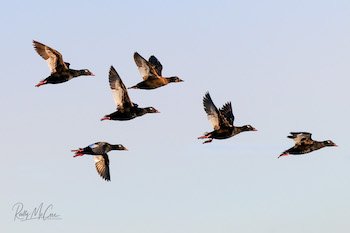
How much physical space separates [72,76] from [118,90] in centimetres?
347

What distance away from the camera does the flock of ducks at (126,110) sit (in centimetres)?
3416

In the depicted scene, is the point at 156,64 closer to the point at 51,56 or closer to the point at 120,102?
the point at 51,56

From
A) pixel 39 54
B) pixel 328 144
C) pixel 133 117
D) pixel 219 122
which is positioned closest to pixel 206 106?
pixel 219 122

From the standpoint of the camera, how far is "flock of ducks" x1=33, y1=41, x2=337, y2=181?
3416cm

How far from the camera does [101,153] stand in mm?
35188

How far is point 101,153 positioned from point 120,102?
2.46 meters

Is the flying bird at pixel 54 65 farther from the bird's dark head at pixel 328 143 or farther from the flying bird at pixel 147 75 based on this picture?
the bird's dark head at pixel 328 143

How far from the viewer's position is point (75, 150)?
34.2m

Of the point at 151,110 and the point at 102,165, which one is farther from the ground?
the point at 151,110

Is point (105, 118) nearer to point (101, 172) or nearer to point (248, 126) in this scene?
point (101, 172)

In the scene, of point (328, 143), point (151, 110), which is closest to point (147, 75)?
point (151, 110)

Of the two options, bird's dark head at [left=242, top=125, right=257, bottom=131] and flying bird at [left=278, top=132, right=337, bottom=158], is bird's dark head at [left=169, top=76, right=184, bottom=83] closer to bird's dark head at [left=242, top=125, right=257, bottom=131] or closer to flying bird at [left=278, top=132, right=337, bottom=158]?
bird's dark head at [left=242, top=125, right=257, bottom=131]

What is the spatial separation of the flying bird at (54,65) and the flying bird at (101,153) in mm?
3598

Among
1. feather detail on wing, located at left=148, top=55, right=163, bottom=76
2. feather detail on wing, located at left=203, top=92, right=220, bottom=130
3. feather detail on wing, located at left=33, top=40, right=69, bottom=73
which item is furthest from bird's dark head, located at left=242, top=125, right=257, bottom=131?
feather detail on wing, located at left=33, top=40, right=69, bottom=73
